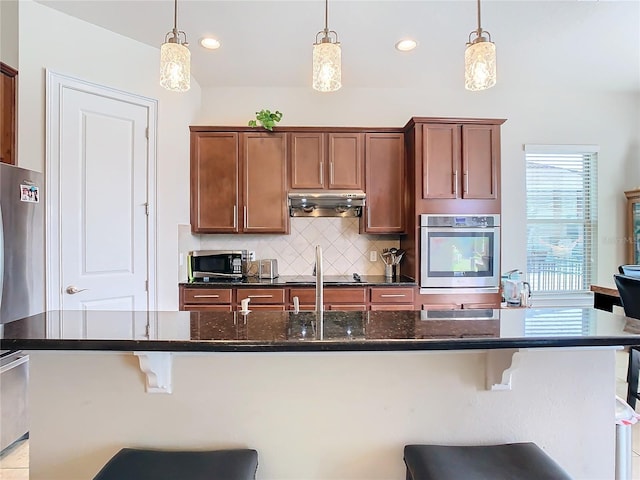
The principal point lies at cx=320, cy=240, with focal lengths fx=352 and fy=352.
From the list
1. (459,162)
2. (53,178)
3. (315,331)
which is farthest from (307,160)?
(315,331)

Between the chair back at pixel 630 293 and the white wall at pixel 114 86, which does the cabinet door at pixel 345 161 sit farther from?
the chair back at pixel 630 293

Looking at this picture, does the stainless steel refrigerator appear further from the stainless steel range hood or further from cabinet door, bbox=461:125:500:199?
cabinet door, bbox=461:125:500:199

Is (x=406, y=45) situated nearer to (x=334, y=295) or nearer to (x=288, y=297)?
(x=334, y=295)

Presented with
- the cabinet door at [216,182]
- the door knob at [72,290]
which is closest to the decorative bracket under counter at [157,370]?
the door knob at [72,290]

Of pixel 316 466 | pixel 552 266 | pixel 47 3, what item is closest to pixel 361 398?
pixel 316 466

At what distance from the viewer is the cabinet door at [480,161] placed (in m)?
3.35

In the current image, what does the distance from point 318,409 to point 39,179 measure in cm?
238

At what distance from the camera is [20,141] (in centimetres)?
241

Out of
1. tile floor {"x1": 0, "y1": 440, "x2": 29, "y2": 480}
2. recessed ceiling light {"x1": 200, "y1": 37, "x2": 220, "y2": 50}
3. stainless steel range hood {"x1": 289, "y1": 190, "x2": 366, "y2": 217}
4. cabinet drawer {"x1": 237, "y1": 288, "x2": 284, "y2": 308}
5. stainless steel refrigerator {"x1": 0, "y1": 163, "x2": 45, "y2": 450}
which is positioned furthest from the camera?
stainless steel range hood {"x1": 289, "y1": 190, "x2": 366, "y2": 217}

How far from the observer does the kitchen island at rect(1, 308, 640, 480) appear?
3.82ft

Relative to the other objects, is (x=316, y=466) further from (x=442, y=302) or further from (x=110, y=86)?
(x=110, y=86)

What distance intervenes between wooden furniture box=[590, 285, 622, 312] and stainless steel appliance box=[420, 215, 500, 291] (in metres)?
0.98

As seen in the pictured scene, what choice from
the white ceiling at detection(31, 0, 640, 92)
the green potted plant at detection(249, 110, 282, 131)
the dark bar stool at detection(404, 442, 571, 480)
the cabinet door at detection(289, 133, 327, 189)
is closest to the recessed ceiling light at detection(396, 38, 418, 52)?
the white ceiling at detection(31, 0, 640, 92)

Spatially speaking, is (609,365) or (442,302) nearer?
(609,365)
